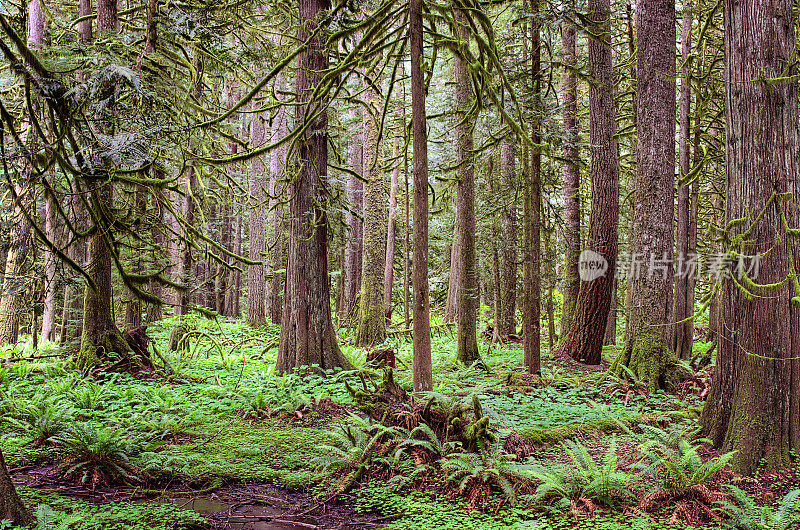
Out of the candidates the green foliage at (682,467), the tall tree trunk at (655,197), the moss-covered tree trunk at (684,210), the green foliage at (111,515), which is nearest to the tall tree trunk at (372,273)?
the tall tree trunk at (655,197)

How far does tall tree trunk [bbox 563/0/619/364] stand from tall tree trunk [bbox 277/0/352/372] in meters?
5.68

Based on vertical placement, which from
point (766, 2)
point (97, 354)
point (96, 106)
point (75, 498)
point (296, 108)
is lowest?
point (75, 498)

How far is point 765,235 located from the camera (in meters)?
4.89

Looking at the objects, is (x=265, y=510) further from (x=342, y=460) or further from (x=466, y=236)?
(x=466, y=236)

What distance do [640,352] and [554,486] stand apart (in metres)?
5.66

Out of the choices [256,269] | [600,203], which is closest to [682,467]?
[600,203]

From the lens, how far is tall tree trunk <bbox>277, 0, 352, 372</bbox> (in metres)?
9.21

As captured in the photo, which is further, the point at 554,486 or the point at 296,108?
the point at 296,108

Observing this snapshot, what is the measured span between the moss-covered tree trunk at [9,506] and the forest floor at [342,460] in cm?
15

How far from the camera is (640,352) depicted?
30.1 feet

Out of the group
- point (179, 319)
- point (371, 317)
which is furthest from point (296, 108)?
point (371, 317)

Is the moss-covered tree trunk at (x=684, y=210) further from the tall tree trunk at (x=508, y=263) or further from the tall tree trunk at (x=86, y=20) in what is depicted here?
the tall tree trunk at (x=86, y=20)

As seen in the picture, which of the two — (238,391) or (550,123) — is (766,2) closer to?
(550,123)

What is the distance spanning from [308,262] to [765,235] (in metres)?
6.82
